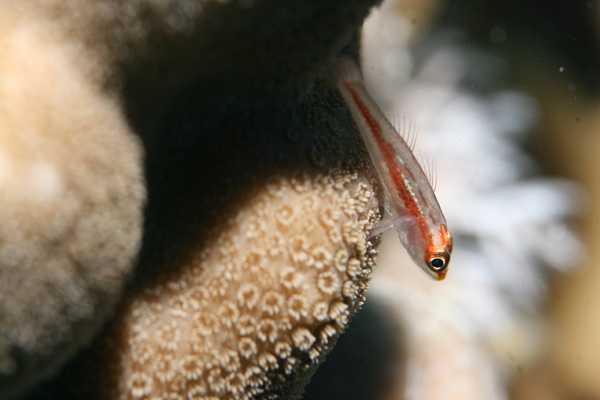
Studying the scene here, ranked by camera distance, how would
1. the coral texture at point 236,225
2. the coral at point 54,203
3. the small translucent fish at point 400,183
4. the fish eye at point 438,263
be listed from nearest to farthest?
the coral at point 54,203 → the coral texture at point 236,225 → the small translucent fish at point 400,183 → the fish eye at point 438,263

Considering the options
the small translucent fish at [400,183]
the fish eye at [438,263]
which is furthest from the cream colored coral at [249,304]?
the fish eye at [438,263]

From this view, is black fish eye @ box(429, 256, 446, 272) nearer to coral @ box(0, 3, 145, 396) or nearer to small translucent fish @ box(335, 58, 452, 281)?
small translucent fish @ box(335, 58, 452, 281)

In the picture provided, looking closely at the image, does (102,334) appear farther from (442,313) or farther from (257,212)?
(442,313)

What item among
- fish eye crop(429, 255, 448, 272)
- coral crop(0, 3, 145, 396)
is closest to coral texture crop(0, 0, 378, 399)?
coral crop(0, 3, 145, 396)

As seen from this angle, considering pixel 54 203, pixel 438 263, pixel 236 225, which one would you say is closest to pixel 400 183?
pixel 438 263

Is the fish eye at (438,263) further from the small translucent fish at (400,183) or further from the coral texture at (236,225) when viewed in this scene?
the coral texture at (236,225)

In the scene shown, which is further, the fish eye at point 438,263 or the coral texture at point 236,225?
the fish eye at point 438,263
